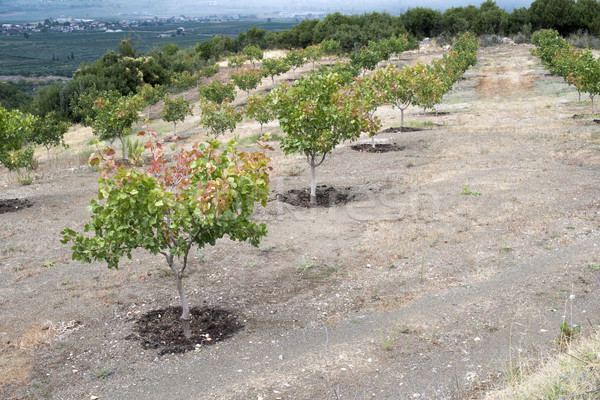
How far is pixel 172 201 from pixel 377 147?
53.3 ft

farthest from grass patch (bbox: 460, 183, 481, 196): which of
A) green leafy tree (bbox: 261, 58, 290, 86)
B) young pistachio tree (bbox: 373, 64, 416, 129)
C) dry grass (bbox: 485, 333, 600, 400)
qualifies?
green leafy tree (bbox: 261, 58, 290, 86)

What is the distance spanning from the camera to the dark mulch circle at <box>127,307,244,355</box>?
8.41m

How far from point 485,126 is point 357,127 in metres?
12.6

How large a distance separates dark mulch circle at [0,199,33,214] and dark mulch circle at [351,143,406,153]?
12.6 metres

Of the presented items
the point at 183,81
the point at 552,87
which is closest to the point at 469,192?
the point at 552,87

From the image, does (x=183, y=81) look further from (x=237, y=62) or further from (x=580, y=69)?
(x=580, y=69)

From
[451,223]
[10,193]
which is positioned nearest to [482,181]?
[451,223]

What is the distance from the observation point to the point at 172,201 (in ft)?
24.1

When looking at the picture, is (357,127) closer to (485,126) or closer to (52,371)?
(52,371)

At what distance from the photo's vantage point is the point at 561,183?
52.1 ft

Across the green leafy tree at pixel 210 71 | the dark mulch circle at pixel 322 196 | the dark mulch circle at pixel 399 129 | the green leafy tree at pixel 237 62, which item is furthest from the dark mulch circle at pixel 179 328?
the green leafy tree at pixel 237 62

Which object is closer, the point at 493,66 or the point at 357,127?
the point at 357,127

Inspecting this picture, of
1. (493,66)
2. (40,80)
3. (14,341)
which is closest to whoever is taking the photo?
(14,341)

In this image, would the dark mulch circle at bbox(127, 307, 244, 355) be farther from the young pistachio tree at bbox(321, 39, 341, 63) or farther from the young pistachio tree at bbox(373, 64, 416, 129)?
the young pistachio tree at bbox(321, 39, 341, 63)
